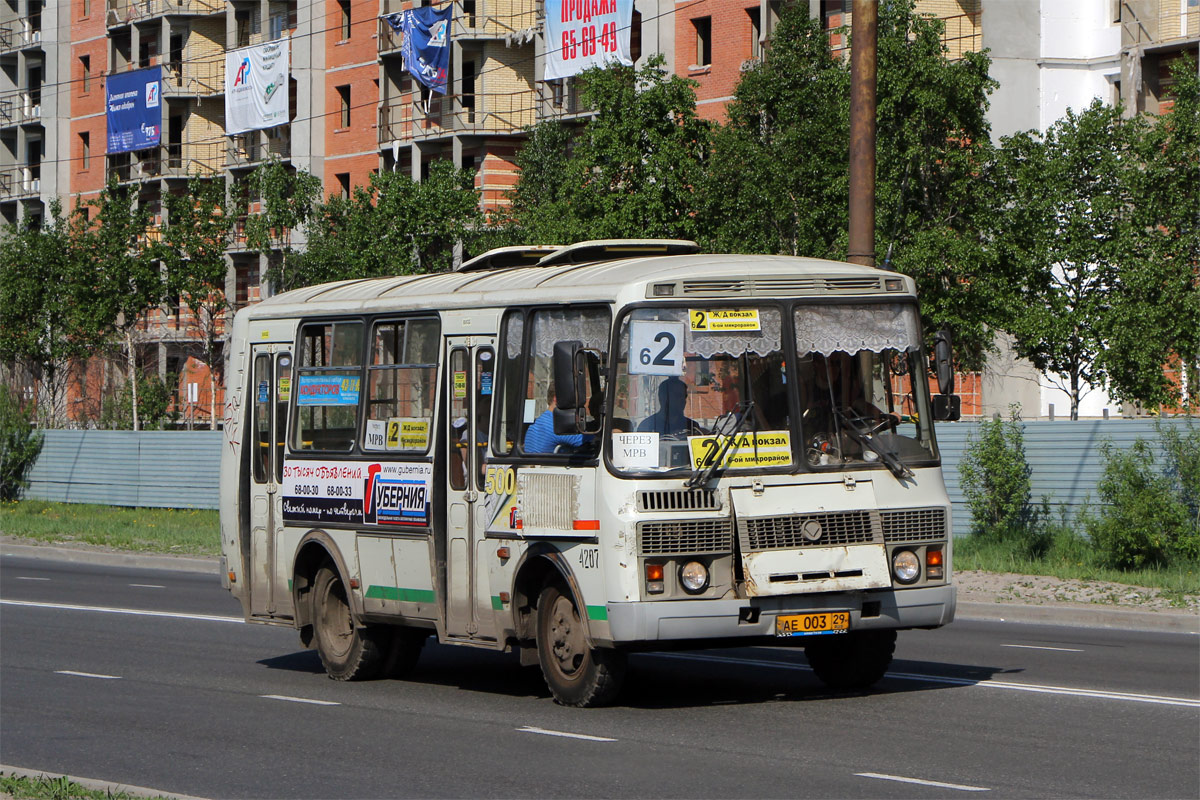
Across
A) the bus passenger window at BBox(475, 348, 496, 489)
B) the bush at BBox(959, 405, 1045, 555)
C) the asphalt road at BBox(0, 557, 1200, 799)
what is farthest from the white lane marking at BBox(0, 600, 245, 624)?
the bush at BBox(959, 405, 1045, 555)

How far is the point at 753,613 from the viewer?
35.9ft

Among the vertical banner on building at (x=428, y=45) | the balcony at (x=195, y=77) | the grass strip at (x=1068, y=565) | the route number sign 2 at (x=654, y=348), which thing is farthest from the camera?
the balcony at (x=195, y=77)

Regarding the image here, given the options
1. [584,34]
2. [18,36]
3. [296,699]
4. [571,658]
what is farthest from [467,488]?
[18,36]

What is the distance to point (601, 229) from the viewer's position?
39.1 m

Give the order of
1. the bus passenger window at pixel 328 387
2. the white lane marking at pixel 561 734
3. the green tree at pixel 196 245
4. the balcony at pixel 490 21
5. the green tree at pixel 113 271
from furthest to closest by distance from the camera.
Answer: the balcony at pixel 490 21
the green tree at pixel 113 271
the green tree at pixel 196 245
the bus passenger window at pixel 328 387
the white lane marking at pixel 561 734

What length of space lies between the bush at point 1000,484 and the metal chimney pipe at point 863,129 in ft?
23.8

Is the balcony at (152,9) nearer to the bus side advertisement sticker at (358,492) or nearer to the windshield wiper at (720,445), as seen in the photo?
the bus side advertisement sticker at (358,492)

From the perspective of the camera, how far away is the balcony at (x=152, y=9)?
260 ft

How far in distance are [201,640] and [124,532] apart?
18.7 m

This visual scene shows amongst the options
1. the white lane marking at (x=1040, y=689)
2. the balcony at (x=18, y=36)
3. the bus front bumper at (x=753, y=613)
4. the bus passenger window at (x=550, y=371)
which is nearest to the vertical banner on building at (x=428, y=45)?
the balcony at (x=18, y=36)

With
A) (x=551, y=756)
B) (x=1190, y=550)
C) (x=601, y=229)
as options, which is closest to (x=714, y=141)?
(x=601, y=229)

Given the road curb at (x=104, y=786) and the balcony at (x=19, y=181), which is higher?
the balcony at (x=19, y=181)

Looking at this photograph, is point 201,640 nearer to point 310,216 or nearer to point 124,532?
point 124,532

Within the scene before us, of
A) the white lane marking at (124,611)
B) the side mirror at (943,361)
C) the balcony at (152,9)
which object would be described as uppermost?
the balcony at (152,9)
